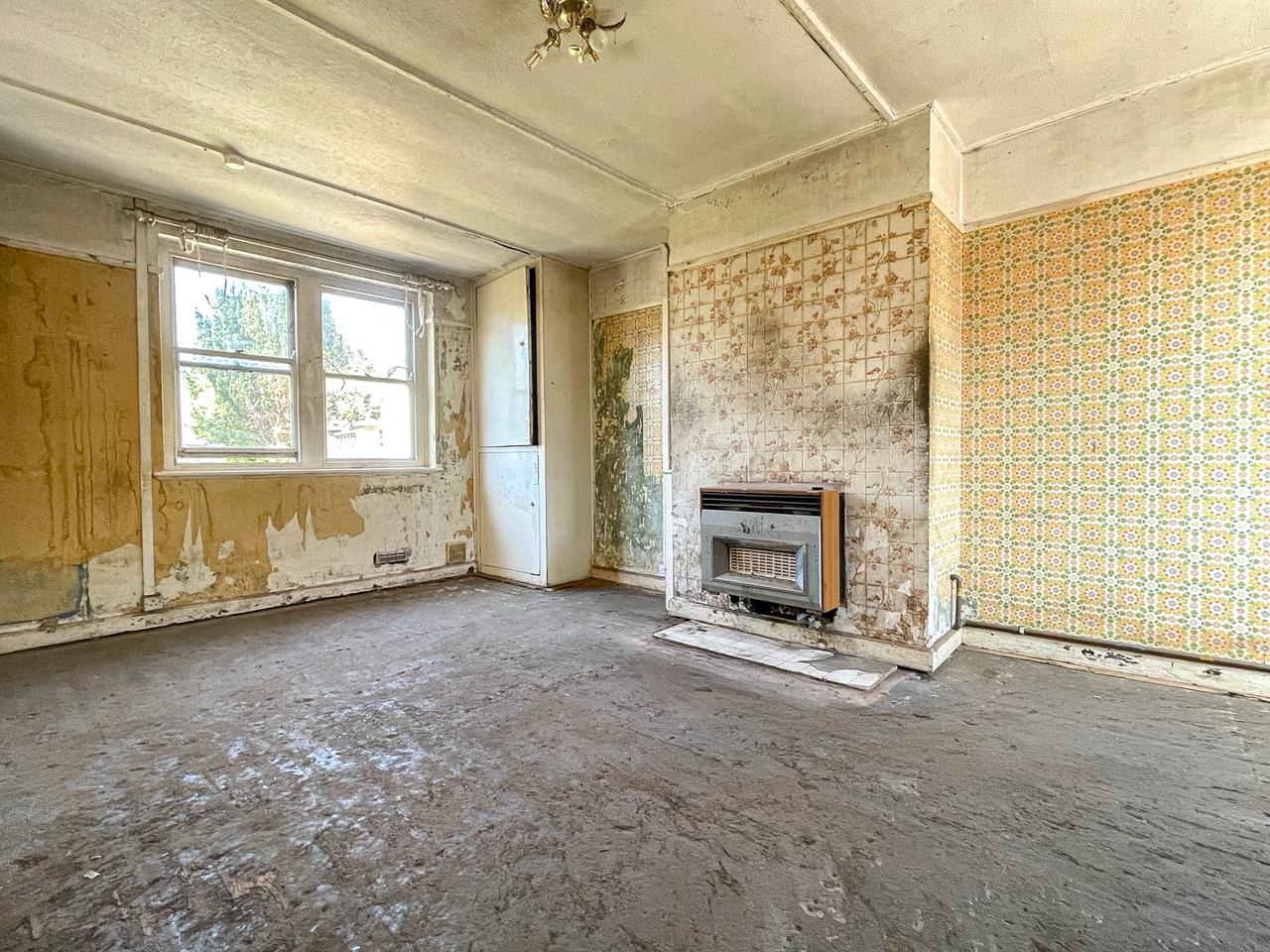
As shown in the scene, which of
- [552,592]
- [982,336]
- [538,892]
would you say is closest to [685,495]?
[552,592]

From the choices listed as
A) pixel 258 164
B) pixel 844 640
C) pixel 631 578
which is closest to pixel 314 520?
pixel 258 164

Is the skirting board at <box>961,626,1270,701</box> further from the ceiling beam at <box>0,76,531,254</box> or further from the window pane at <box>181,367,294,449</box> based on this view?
the window pane at <box>181,367,294,449</box>

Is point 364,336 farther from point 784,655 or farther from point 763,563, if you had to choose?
point 784,655

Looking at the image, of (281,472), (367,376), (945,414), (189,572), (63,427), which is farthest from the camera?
(367,376)

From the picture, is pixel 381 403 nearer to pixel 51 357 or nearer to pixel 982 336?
pixel 51 357

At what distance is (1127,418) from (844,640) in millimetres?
1734

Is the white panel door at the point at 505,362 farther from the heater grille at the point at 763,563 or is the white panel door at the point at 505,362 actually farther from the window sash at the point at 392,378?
the heater grille at the point at 763,563

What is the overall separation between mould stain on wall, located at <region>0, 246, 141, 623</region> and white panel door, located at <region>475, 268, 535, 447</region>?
2.45m

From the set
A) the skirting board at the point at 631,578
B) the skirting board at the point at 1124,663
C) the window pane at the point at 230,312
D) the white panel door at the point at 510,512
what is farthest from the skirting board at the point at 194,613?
the skirting board at the point at 1124,663

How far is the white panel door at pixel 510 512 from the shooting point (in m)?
4.75

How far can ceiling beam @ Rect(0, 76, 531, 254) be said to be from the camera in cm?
248

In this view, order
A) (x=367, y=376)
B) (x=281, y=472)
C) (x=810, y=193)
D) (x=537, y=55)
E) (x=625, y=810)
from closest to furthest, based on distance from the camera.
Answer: (x=625, y=810), (x=537, y=55), (x=810, y=193), (x=281, y=472), (x=367, y=376)

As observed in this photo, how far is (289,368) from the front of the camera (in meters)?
4.14

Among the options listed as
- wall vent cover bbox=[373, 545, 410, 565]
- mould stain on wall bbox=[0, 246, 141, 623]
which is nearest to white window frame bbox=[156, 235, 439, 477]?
mould stain on wall bbox=[0, 246, 141, 623]
